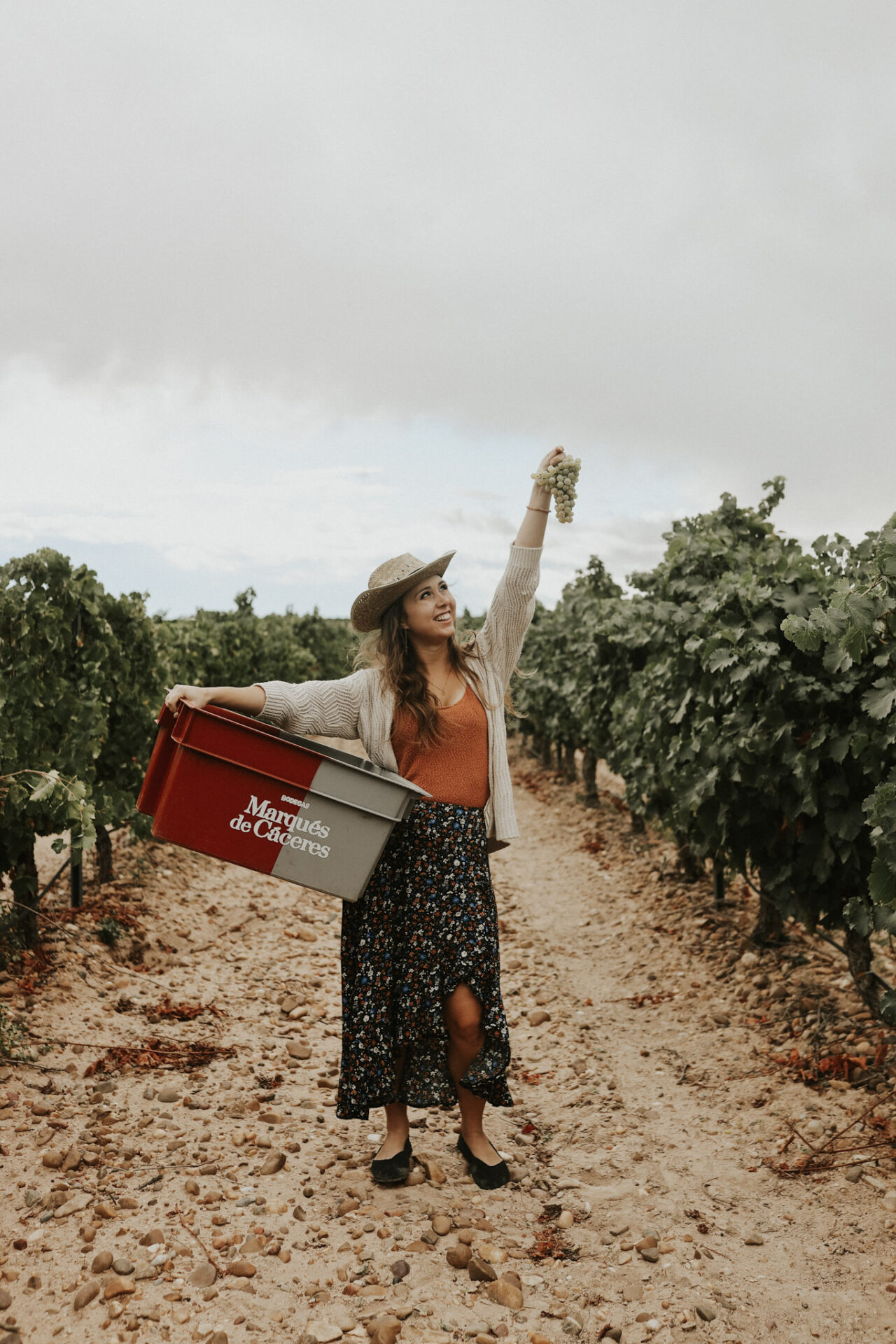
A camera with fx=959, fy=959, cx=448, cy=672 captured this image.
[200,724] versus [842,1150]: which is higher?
[200,724]

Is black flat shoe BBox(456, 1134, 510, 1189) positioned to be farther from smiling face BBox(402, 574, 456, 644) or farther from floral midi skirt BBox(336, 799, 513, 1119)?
smiling face BBox(402, 574, 456, 644)

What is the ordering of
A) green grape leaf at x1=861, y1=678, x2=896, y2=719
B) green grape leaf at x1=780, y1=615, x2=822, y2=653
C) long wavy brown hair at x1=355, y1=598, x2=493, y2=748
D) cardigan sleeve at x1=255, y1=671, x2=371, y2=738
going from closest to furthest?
1. cardigan sleeve at x1=255, y1=671, x2=371, y2=738
2. long wavy brown hair at x1=355, y1=598, x2=493, y2=748
3. green grape leaf at x1=861, y1=678, x2=896, y2=719
4. green grape leaf at x1=780, y1=615, x2=822, y2=653

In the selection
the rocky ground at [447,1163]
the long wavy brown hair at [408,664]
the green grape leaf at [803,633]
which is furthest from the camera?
the green grape leaf at [803,633]

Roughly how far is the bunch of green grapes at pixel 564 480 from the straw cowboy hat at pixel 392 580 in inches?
15.4

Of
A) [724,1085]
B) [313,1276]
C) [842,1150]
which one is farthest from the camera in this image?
[724,1085]

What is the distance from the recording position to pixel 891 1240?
2.91 m

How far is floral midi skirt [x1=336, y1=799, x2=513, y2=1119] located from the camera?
117 inches

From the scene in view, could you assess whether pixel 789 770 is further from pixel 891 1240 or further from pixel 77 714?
pixel 77 714

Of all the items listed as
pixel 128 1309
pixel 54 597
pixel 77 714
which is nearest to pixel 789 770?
pixel 128 1309

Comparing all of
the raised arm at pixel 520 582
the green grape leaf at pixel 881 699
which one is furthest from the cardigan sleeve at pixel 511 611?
the green grape leaf at pixel 881 699

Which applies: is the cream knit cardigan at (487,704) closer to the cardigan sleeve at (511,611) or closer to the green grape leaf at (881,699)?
the cardigan sleeve at (511,611)

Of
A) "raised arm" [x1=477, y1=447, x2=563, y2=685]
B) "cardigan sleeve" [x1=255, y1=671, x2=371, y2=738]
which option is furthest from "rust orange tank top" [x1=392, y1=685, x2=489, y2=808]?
"raised arm" [x1=477, y1=447, x2=563, y2=685]

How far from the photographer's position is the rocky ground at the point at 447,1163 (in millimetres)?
2535

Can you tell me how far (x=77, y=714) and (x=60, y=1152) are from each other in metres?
2.84
